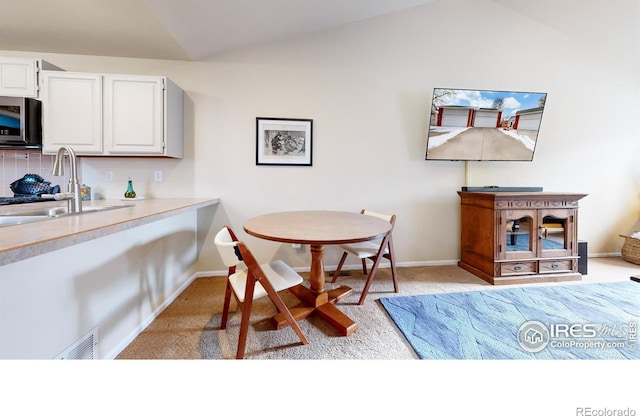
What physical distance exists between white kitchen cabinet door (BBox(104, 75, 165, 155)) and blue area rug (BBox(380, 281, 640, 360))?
2.63 metres

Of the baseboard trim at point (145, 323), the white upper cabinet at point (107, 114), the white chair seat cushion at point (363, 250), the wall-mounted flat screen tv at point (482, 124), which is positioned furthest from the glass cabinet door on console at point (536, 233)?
the white upper cabinet at point (107, 114)

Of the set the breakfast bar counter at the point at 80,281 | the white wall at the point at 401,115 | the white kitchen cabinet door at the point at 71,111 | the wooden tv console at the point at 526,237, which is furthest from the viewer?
the white wall at the point at 401,115

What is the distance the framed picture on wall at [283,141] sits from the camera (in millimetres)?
2680

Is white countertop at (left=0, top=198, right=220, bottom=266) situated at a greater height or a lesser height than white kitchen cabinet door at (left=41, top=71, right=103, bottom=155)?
lesser

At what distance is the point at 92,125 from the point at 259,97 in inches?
61.3

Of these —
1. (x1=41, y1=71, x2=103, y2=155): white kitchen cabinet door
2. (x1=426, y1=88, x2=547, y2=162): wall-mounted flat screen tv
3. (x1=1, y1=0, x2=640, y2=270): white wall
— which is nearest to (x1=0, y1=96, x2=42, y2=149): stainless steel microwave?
(x1=41, y1=71, x2=103, y2=155): white kitchen cabinet door

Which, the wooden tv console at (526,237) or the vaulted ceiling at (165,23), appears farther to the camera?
the wooden tv console at (526,237)

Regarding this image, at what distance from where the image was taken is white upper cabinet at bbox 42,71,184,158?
2.12 meters

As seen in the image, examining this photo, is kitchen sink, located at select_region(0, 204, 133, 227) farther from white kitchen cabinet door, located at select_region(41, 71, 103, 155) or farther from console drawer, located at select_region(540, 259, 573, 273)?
console drawer, located at select_region(540, 259, 573, 273)

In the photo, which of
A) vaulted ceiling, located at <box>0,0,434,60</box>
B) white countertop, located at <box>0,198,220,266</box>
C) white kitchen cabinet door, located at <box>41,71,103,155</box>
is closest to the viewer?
white countertop, located at <box>0,198,220,266</box>

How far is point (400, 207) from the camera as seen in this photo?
2959 millimetres

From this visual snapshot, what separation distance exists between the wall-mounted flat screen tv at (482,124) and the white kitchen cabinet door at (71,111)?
339 cm

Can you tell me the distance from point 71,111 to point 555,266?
5023 mm

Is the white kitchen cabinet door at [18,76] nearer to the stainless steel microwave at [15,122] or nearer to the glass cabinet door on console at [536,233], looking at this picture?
the stainless steel microwave at [15,122]
